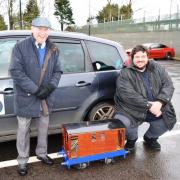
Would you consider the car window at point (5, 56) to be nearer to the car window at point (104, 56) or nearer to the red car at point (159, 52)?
the car window at point (104, 56)

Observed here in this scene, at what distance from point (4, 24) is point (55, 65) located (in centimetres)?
2580

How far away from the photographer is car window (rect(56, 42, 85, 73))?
4.78 metres

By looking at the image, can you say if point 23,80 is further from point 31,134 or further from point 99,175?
point 99,175

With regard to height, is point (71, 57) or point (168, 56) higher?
point (71, 57)

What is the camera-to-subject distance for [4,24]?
2859 centimetres

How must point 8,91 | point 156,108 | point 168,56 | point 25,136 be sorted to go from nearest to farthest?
1. point 25,136
2. point 8,91
3. point 156,108
4. point 168,56

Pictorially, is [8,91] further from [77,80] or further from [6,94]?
[77,80]

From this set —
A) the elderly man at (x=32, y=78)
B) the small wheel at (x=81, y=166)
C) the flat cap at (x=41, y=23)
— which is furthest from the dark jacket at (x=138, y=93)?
the flat cap at (x=41, y=23)

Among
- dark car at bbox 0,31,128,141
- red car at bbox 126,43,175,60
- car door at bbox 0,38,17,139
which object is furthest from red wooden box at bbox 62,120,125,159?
red car at bbox 126,43,175,60

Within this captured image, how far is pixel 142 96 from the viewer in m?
4.72

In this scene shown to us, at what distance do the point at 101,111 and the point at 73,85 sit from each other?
26.9 inches

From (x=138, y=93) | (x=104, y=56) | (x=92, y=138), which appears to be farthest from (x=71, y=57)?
(x=92, y=138)

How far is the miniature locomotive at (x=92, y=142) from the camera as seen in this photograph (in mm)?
4219

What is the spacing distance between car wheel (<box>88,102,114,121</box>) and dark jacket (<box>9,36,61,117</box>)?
111 cm
